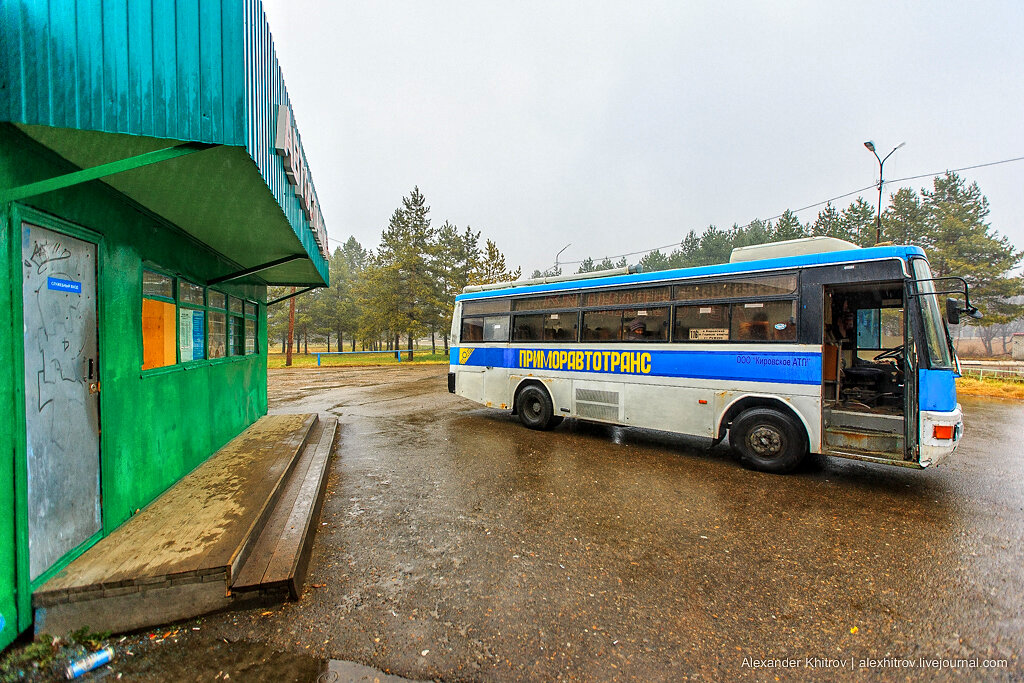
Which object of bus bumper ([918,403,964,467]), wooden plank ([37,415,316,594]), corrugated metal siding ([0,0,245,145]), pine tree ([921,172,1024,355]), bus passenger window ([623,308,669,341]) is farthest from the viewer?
pine tree ([921,172,1024,355])

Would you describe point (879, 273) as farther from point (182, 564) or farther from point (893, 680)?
point (182, 564)

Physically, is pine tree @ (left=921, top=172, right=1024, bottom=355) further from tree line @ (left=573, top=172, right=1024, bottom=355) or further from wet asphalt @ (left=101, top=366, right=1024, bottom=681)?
wet asphalt @ (left=101, top=366, right=1024, bottom=681)

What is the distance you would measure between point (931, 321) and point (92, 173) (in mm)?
8225

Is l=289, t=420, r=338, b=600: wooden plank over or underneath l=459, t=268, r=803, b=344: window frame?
underneath

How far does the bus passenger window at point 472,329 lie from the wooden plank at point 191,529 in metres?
5.12

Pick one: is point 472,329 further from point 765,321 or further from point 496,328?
point 765,321

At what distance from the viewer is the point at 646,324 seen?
289 inches

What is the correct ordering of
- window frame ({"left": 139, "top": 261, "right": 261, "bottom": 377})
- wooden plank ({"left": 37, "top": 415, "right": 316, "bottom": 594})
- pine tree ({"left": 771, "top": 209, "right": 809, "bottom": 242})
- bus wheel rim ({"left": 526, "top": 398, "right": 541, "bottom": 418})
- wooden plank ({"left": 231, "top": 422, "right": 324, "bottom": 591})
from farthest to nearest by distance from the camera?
pine tree ({"left": 771, "top": 209, "right": 809, "bottom": 242}), bus wheel rim ({"left": 526, "top": 398, "right": 541, "bottom": 418}), window frame ({"left": 139, "top": 261, "right": 261, "bottom": 377}), wooden plank ({"left": 231, "top": 422, "right": 324, "bottom": 591}), wooden plank ({"left": 37, "top": 415, "right": 316, "bottom": 594})

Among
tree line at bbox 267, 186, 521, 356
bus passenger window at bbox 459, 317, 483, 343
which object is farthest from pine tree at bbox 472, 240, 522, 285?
bus passenger window at bbox 459, 317, 483, 343

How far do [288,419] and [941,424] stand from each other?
10210 mm

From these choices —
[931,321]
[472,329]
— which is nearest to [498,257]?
[472,329]

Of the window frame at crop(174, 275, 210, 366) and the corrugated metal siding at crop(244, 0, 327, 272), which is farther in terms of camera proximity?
the window frame at crop(174, 275, 210, 366)

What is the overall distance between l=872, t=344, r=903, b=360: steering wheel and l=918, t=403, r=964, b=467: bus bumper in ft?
5.06

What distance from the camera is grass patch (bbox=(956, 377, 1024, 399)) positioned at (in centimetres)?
1451
